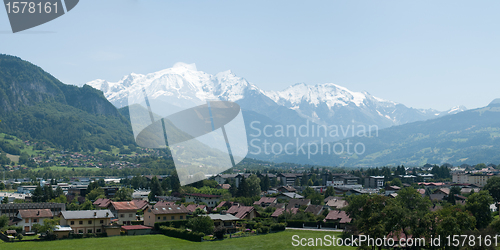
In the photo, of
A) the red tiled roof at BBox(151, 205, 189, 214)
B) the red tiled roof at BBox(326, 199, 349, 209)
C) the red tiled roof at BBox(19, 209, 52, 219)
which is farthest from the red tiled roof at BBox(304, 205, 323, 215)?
the red tiled roof at BBox(19, 209, 52, 219)

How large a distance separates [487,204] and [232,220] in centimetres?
2367

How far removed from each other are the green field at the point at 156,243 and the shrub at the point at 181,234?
70 centimetres

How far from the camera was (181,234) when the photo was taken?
36.7 meters

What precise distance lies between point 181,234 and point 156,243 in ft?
11.3

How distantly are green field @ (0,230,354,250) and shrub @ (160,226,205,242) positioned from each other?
70 cm

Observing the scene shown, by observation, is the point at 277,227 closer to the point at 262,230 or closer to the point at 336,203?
the point at 262,230

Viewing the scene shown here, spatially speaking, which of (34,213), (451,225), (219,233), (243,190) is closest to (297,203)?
(243,190)

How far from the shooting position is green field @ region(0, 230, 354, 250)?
31.3 metres

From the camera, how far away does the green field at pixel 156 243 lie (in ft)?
103

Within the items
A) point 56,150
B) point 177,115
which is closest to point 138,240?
point 177,115

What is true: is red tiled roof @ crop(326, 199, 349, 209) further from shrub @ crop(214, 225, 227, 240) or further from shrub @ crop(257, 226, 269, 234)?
shrub @ crop(214, 225, 227, 240)

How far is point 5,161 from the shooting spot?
521 feet

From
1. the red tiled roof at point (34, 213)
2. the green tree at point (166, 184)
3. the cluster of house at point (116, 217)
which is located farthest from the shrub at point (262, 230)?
the green tree at point (166, 184)

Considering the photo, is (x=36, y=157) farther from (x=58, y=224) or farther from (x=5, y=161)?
(x=58, y=224)
